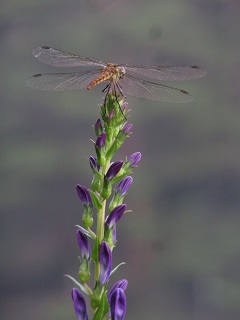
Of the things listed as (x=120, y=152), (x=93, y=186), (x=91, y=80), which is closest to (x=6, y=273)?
(x=120, y=152)

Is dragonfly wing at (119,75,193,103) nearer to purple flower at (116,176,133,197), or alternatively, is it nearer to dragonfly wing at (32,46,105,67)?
dragonfly wing at (32,46,105,67)

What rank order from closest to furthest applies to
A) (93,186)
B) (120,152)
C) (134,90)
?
1. (93,186)
2. (134,90)
3. (120,152)

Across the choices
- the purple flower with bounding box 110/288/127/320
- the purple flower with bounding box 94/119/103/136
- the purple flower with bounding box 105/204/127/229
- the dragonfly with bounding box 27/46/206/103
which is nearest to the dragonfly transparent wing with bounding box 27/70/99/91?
the dragonfly with bounding box 27/46/206/103

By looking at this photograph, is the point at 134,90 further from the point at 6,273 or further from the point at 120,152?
the point at 6,273

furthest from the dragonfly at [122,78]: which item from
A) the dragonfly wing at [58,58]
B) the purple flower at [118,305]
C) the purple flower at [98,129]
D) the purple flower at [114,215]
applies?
the purple flower at [118,305]

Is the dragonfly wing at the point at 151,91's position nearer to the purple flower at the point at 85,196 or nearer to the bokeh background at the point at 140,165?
the purple flower at the point at 85,196

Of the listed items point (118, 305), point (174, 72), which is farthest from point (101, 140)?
point (174, 72)

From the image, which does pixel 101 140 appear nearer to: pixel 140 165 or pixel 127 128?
pixel 127 128
